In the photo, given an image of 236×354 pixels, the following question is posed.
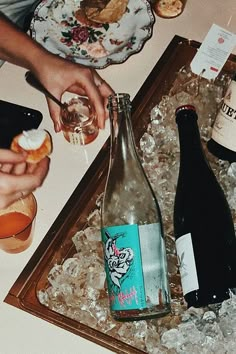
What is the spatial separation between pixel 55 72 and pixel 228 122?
378 mm

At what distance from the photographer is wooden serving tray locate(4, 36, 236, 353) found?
1021 mm

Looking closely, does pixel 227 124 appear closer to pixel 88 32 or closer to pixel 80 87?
pixel 80 87

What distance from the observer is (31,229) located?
111cm

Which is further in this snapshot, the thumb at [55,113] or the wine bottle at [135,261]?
the thumb at [55,113]

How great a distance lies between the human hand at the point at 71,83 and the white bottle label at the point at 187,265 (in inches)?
13.3

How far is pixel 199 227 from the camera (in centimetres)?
108

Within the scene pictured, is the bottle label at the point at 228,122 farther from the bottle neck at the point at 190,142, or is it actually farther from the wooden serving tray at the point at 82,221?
the wooden serving tray at the point at 82,221

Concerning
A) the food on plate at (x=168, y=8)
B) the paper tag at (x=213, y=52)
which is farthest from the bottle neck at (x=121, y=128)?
the food on plate at (x=168, y=8)

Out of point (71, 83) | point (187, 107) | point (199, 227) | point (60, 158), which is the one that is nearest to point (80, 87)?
point (71, 83)

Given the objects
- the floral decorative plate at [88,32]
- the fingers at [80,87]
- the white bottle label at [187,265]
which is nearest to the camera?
the white bottle label at [187,265]

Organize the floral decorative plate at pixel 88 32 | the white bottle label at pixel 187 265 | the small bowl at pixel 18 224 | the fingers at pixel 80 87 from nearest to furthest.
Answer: the white bottle label at pixel 187 265 < the small bowl at pixel 18 224 < the fingers at pixel 80 87 < the floral decorative plate at pixel 88 32

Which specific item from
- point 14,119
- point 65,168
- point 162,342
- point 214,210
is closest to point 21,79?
point 14,119

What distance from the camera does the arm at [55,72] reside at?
3.95 feet

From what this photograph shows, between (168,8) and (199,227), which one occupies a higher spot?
(168,8)
